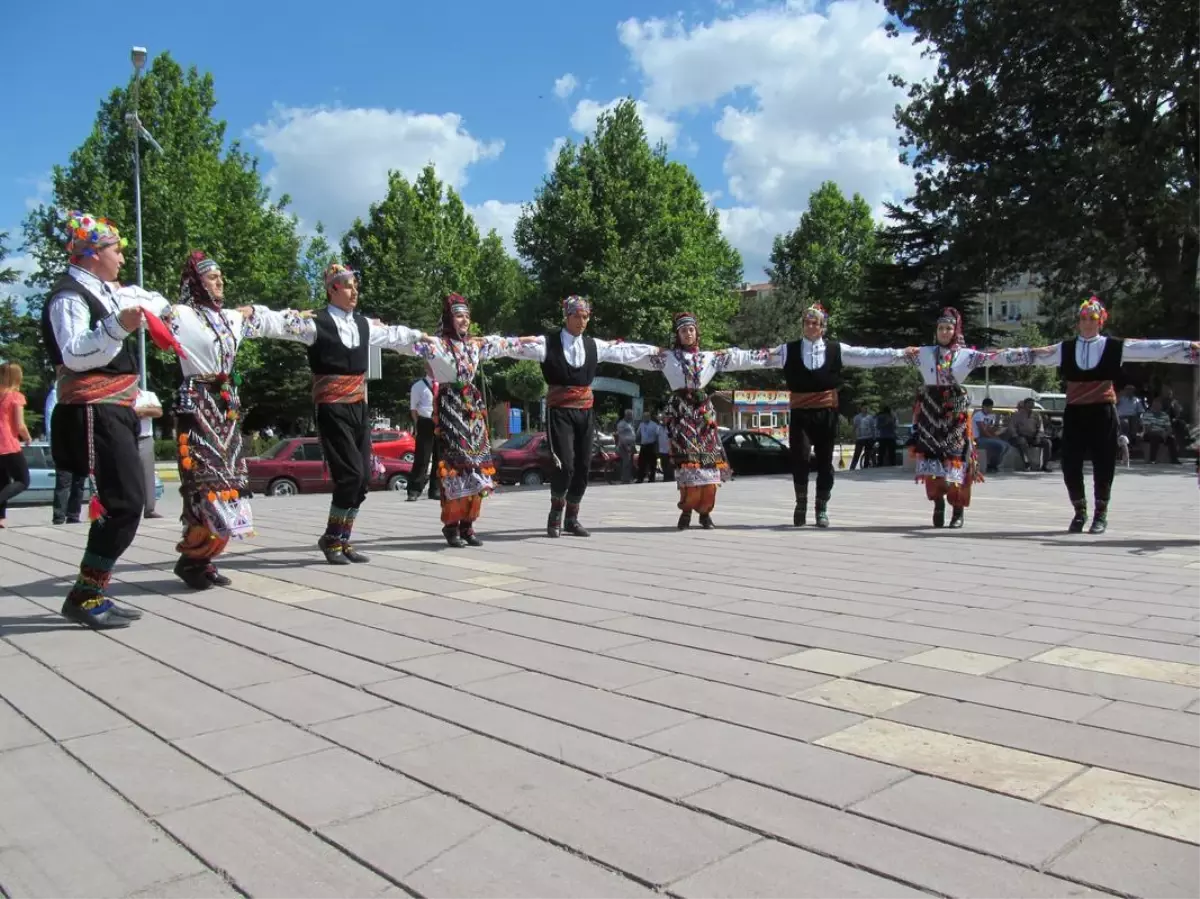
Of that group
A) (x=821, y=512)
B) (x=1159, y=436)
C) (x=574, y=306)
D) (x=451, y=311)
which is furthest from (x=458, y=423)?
(x=1159, y=436)

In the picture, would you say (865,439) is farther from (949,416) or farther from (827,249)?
(827,249)

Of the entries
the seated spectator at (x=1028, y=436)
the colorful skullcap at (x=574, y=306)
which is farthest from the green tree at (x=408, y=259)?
the colorful skullcap at (x=574, y=306)

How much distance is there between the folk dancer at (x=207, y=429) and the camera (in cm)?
562

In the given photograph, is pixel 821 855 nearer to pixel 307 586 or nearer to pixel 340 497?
pixel 307 586

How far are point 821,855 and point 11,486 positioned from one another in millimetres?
10566

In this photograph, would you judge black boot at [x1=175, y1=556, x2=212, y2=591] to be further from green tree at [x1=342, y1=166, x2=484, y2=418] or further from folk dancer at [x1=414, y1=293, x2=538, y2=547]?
green tree at [x1=342, y1=166, x2=484, y2=418]

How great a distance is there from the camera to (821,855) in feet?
7.45

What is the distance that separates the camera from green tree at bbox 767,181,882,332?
6391 centimetres

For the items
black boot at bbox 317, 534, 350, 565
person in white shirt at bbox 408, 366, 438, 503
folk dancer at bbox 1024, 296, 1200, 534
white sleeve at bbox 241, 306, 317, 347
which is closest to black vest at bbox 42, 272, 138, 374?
white sleeve at bbox 241, 306, 317, 347

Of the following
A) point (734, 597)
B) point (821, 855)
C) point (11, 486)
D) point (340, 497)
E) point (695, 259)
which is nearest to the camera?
point (821, 855)

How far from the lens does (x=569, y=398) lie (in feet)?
26.8

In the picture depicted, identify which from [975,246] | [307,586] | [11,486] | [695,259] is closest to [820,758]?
[307,586]

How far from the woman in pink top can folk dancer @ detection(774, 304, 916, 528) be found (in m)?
8.18

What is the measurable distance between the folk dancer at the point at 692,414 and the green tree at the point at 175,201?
27.8 metres
